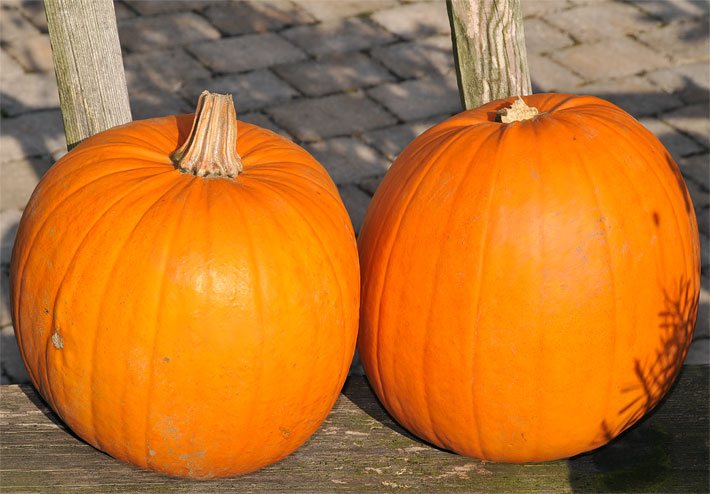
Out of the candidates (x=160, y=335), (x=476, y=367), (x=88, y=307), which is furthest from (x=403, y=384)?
(x=88, y=307)

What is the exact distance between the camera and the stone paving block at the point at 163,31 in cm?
579

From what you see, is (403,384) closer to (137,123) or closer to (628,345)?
(628,345)

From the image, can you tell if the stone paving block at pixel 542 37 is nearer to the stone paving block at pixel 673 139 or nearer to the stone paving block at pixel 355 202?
the stone paving block at pixel 673 139

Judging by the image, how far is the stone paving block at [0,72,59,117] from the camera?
5238mm

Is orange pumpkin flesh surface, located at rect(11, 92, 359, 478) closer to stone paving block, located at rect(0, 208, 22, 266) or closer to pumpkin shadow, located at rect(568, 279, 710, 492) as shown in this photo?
pumpkin shadow, located at rect(568, 279, 710, 492)

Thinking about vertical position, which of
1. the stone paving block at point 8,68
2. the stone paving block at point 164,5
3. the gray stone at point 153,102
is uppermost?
the stone paving block at point 164,5

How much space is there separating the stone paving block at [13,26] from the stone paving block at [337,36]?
1.52 m

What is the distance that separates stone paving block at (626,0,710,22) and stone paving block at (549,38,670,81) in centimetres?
45

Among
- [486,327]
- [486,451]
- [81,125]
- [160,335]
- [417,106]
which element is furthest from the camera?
[417,106]

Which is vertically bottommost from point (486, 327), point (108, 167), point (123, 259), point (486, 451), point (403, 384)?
point (486, 451)

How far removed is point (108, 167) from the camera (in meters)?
2.15

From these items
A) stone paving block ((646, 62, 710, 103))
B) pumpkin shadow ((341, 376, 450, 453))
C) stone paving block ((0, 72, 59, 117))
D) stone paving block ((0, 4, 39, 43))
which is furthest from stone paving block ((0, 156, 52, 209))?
stone paving block ((646, 62, 710, 103))

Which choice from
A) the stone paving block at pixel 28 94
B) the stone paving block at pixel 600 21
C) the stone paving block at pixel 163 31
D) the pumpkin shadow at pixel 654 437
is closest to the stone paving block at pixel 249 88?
the stone paving block at pixel 163 31

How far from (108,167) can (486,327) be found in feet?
2.94
